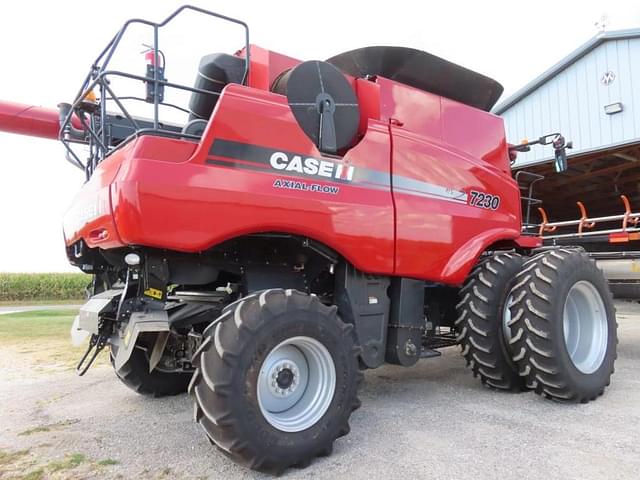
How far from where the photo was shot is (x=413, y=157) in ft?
13.9

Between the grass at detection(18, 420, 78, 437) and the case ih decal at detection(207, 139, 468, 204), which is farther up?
the case ih decal at detection(207, 139, 468, 204)

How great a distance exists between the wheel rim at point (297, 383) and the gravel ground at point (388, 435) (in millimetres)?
319

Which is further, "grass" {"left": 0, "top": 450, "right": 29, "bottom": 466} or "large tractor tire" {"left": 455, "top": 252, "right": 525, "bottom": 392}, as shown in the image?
"large tractor tire" {"left": 455, "top": 252, "right": 525, "bottom": 392}

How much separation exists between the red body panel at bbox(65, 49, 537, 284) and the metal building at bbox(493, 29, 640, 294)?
6755 mm

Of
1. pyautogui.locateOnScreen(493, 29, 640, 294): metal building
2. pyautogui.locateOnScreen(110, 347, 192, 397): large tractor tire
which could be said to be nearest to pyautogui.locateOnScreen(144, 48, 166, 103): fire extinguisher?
pyautogui.locateOnScreen(110, 347, 192, 397): large tractor tire

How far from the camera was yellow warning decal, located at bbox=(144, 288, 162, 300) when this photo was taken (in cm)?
337

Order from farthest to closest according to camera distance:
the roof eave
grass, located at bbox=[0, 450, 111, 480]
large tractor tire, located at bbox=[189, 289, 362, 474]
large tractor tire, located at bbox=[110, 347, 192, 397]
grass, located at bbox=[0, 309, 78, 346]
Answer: the roof eave, grass, located at bbox=[0, 309, 78, 346], large tractor tire, located at bbox=[110, 347, 192, 397], grass, located at bbox=[0, 450, 111, 480], large tractor tire, located at bbox=[189, 289, 362, 474]

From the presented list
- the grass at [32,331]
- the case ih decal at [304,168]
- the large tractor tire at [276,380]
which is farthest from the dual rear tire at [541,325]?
the grass at [32,331]

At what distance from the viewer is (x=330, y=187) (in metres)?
3.64

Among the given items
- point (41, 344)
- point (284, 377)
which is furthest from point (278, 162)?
point (41, 344)

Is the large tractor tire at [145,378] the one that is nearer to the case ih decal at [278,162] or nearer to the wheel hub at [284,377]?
the wheel hub at [284,377]

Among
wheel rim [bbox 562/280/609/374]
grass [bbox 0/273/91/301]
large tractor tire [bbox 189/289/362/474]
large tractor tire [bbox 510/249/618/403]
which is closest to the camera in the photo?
large tractor tire [bbox 189/289/362/474]

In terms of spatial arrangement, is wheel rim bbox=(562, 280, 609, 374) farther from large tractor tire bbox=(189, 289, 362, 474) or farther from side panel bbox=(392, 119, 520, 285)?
large tractor tire bbox=(189, 289, 362, 474)

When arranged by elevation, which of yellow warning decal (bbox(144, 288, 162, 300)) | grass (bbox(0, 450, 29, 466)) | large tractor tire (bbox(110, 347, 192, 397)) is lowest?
grass (bbox(0, 450, 29, 466))
